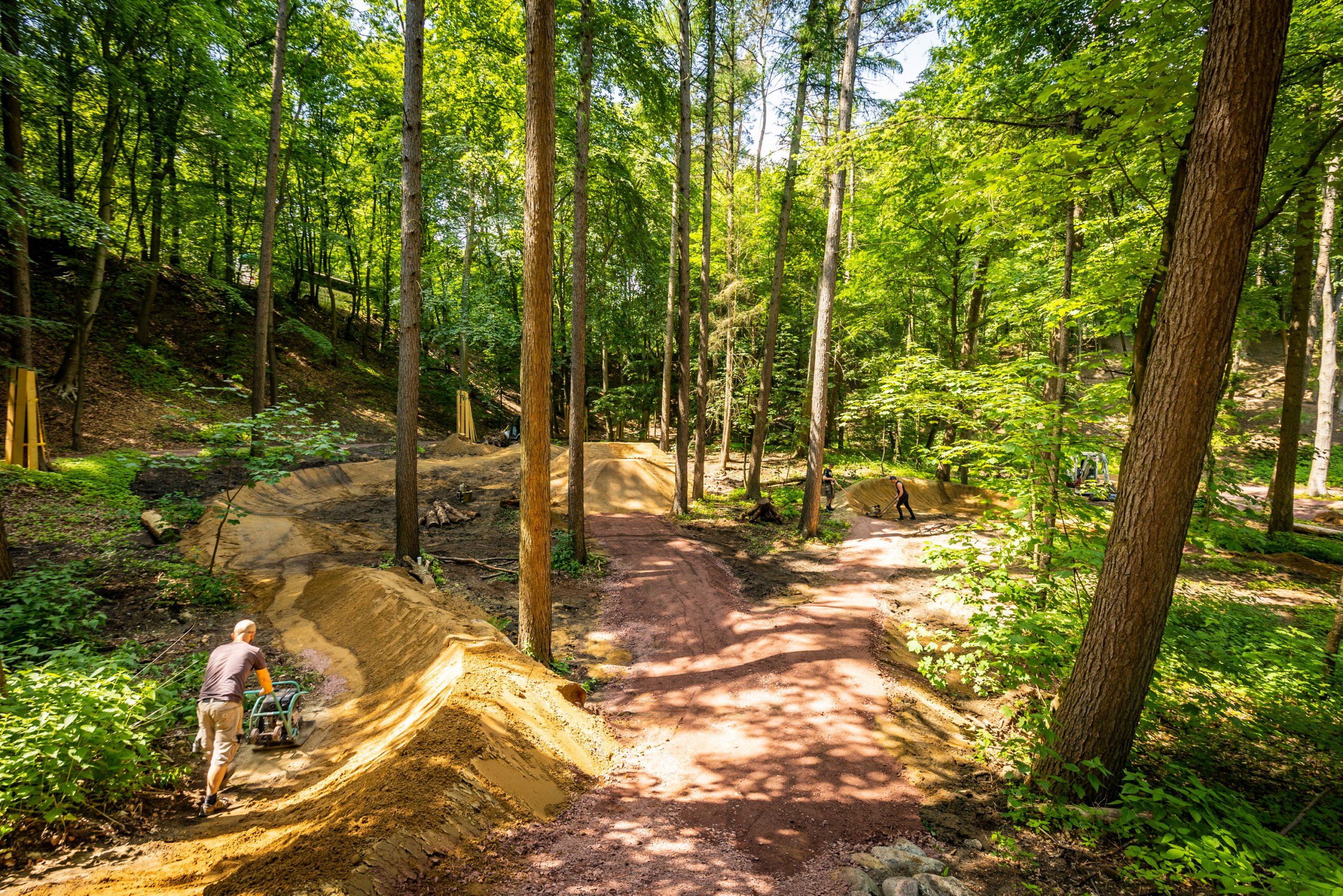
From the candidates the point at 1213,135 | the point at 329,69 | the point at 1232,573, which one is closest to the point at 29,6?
the point at 329,69

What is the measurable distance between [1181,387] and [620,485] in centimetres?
1468

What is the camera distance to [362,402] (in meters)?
26.9

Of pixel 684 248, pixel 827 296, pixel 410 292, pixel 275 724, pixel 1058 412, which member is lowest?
pixel 275 724

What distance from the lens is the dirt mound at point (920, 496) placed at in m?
18.4

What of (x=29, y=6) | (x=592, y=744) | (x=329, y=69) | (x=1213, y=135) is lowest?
(x=592, y=744)

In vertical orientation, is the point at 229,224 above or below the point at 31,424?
above

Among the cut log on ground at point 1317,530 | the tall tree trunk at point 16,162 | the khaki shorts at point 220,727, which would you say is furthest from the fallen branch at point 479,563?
the cut log on ground at point 1317,530

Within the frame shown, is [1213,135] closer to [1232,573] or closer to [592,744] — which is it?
[592,744]

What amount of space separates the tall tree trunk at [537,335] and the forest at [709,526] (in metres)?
0.06

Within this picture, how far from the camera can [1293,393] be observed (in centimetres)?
1205

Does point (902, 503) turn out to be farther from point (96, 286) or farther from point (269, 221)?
point (96, 286)

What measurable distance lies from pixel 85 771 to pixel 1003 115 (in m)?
13.4

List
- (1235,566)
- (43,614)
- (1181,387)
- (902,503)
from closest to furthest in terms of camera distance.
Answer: (1181,387)
(43,614)
(1235,566)
(902,503)

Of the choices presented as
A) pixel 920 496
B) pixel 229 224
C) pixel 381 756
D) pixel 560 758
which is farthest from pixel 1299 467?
pixel 229 224
